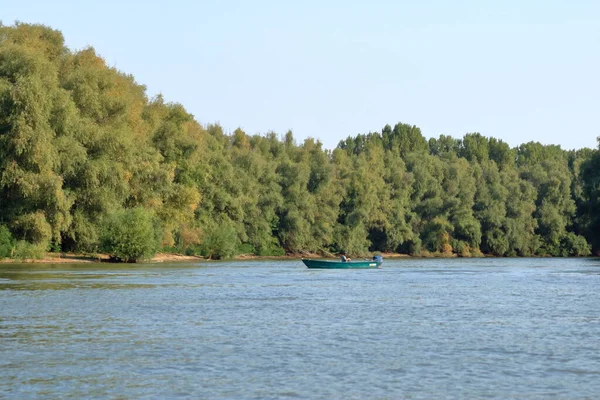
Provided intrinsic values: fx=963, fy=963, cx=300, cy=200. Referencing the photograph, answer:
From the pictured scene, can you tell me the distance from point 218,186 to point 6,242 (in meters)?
39.7

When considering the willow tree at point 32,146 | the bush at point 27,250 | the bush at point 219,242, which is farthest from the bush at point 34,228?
the bush at point 219,242

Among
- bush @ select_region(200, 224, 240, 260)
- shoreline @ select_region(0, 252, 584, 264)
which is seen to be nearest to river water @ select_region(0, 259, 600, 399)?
shoreline @ select_region(0, 252, 584, 264)

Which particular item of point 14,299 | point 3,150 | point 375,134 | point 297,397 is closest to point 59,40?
point 3,150

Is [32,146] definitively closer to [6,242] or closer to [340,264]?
[6,242]

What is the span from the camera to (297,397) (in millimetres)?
18406

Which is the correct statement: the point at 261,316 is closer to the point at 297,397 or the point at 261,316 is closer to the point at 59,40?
the point at 297,397

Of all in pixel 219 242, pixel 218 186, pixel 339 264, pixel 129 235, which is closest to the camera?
pixel 129 235

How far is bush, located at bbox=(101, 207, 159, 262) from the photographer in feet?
262

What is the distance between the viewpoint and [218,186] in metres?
111

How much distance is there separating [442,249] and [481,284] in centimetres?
9278

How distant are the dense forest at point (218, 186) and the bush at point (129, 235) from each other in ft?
0.47

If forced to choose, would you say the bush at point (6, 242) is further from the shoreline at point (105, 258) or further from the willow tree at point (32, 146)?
the shoreline at point (105, 258)

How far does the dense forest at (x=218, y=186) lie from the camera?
242 ft

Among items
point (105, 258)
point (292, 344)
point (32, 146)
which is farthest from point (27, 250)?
point (292, 344)
